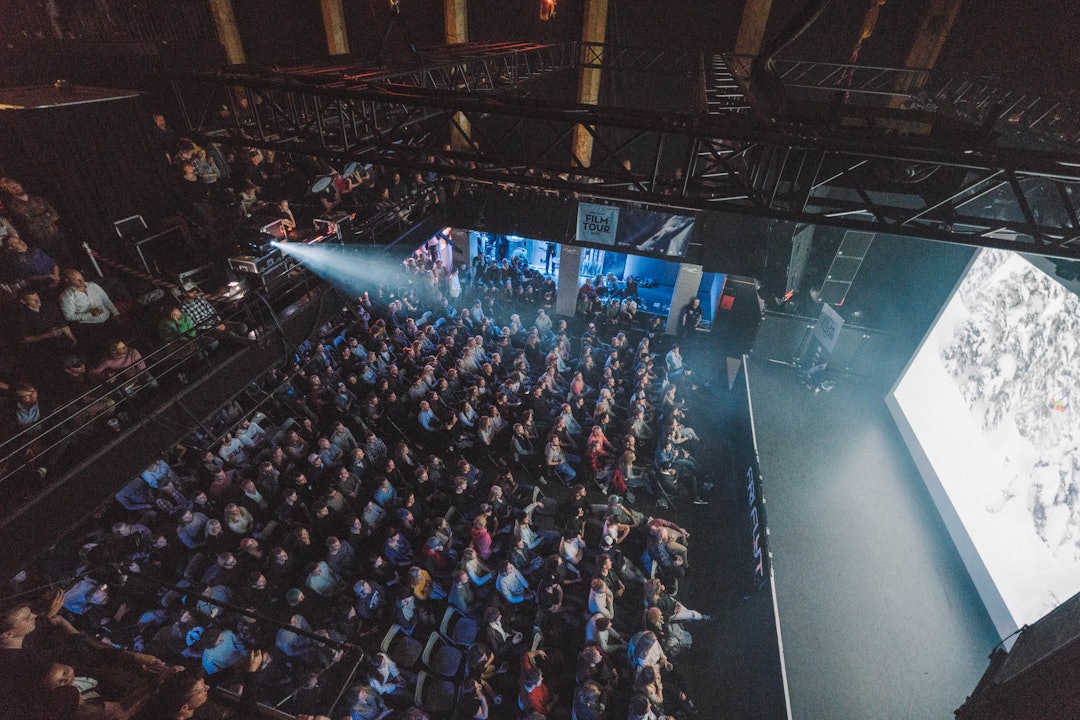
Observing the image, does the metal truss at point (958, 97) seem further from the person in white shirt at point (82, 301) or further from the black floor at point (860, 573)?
the person in white shirt at point (82, 301)

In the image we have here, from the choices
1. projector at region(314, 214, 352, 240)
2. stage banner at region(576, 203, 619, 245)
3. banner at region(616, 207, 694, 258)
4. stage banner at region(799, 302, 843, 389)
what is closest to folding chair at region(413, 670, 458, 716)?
projector at region(314, 214, 352, 240)

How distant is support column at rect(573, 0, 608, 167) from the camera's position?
13.2 meters

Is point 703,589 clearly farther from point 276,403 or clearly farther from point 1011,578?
point 276,403

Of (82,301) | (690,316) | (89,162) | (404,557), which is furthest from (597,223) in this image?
(82,301)

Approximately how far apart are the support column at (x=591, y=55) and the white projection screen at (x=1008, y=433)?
369 inches

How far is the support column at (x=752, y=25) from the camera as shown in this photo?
40.4 feet

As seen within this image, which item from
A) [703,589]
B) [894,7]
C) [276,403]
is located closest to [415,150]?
[276,403]

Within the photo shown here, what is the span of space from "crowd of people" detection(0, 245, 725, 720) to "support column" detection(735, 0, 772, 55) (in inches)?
394

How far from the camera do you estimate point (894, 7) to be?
12.0 meters

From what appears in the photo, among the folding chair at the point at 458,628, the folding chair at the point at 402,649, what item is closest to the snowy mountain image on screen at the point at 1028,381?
the folding chair at the point at 458,628

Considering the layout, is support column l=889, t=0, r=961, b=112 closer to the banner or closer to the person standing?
the banner

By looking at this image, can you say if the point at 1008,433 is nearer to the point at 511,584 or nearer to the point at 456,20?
the point at 511,584

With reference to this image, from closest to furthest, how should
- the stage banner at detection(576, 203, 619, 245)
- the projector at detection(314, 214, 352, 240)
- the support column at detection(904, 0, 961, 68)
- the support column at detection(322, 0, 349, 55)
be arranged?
the projector at detection(314, 214, 352, 240) < the stage banner at detection(576, 203, 619, 245) < the support column at detection(904, 0, 961, 68) < the support column at detection(322, 0, 349, 55)

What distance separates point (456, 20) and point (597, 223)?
8.95 meters
